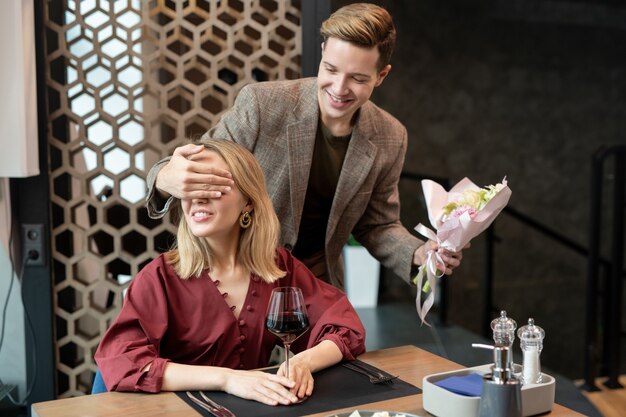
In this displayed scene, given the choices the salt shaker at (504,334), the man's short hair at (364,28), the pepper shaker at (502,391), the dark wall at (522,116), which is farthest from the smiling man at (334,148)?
the dark wall at (522,116)

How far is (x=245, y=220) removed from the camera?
2146 mm

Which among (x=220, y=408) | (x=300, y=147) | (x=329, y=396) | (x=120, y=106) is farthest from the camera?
(x=120, y=106)

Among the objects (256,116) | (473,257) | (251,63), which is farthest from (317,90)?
(473,257)

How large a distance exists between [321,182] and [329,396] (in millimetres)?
953

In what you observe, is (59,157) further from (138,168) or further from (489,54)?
(489,54)

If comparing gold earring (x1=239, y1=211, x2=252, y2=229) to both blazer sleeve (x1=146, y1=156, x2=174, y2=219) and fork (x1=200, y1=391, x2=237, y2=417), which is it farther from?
fork (x1=200, y1=391, x2=237, y2=417)

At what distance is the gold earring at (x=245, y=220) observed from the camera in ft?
7.02

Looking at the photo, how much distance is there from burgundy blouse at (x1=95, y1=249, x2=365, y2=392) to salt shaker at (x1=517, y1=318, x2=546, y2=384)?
1.50 ft

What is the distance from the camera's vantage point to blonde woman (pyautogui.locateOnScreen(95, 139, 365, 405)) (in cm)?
179

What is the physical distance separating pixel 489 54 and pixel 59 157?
4554 millimetres

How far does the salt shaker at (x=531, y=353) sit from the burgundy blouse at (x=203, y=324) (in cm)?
46

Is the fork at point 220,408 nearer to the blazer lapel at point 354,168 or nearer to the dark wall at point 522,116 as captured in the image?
the blazer lapel at point 354,168

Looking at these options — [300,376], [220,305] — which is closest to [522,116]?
[220,305]

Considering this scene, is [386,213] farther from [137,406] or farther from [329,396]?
[137,406]
